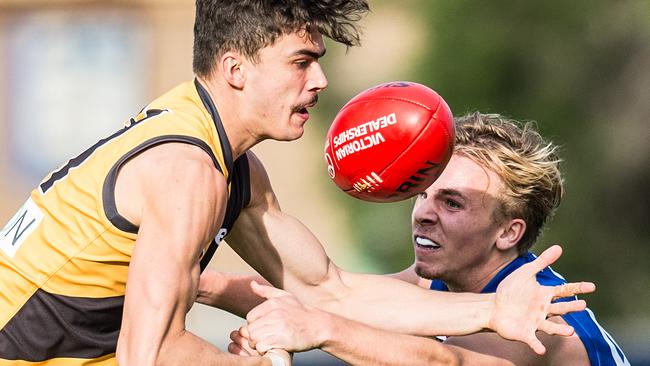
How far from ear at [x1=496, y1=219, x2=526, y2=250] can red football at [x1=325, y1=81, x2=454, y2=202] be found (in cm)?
87

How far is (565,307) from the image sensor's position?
4.96 metres

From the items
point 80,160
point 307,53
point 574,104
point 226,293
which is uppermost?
point 307,53

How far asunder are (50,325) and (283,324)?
3.06 ft

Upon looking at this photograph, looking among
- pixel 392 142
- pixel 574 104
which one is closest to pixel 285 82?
pixel 392 142

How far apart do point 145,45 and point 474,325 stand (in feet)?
58.5

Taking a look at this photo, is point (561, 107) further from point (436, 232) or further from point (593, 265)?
point (436, 232)

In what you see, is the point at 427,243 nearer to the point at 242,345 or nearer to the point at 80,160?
the point at 242,345

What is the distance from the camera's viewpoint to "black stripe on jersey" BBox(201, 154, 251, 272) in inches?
209

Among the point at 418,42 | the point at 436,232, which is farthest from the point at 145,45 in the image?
the point at 436,232

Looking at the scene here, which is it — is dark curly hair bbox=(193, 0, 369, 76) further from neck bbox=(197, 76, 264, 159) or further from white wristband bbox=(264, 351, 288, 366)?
white wristband bbox=(264, 351, 288, 366)

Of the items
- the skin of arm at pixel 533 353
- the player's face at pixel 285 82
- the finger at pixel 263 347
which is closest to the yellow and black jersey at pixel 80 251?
the player's face at pixel 285 82

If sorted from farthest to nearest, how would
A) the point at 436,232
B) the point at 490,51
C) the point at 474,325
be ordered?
the point at 490,51 → the point at 436,232 → the point at 474,325

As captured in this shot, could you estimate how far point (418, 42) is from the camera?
15.3m

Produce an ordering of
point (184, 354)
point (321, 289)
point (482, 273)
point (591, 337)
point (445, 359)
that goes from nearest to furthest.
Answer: point (184, 354) → point (445, 359) → point (591, 337) → point (321, 289) → point (482, 273)
